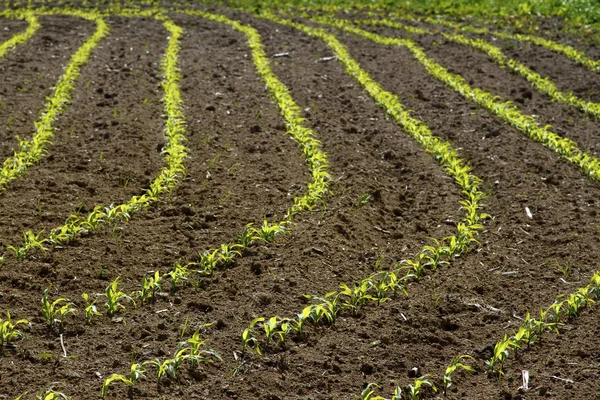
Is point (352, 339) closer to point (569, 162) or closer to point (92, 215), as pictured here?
point (92, 215)

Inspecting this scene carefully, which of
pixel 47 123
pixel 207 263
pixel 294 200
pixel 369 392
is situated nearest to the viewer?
pixel 369 392

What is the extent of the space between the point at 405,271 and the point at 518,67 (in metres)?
7.11

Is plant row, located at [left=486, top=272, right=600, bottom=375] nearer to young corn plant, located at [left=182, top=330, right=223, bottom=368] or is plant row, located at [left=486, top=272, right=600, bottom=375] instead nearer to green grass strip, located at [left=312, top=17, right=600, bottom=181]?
young corn plant, located at [left=182, top=330, right=223, bottom=368]

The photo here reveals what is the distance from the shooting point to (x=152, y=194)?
6691 mm

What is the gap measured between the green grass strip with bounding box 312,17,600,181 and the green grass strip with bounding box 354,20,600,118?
0.85 metres

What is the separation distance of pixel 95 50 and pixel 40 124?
418 cm

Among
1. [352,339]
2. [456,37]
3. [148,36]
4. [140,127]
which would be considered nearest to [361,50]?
[456,37]

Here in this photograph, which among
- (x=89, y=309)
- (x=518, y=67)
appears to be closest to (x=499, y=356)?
(x=89, y=309)

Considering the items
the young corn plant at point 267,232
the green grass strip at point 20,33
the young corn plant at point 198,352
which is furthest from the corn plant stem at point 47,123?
the young corn plant at point 198,352

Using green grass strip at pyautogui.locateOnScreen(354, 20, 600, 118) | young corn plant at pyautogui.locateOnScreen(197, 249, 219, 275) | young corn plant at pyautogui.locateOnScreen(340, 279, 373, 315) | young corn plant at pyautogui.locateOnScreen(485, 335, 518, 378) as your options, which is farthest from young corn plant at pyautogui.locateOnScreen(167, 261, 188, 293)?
green grass strip at pyautogui.locateOnScreen(354, 20, 600, 118)

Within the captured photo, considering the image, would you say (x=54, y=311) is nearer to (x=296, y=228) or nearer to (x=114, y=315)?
(x=114, y=315)

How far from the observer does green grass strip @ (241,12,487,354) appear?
4770 mm

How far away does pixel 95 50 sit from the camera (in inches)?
484

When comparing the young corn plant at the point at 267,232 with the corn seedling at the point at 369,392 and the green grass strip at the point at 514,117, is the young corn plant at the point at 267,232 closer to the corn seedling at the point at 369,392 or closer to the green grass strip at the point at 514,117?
the corn seedling at the point at 369,392
